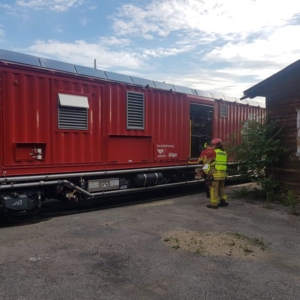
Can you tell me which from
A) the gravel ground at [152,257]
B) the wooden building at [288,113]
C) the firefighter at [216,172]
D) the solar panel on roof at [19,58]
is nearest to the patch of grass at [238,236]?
the gravel ground at [152,257]

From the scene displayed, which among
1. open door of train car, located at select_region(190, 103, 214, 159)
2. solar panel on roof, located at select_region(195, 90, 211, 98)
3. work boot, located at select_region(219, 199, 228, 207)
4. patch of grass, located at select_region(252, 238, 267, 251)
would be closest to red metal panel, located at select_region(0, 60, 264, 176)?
solar panel on roof, located at select_region(195, 90, 211, 98)

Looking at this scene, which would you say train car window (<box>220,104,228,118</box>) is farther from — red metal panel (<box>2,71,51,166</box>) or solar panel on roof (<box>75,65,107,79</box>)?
red metal panel (<box>2,71,51,166</box>)

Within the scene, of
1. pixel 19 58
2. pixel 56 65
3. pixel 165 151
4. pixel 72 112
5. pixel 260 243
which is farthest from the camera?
pixel 165 151

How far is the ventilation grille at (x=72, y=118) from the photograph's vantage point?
7648 millimetres

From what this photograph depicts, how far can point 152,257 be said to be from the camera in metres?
4.98

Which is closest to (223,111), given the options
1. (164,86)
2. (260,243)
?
(164,86)

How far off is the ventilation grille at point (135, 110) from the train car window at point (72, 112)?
1400 mm

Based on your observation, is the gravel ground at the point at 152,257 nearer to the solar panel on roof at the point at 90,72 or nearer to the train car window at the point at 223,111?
the solar panel on roof at the point at 90,72

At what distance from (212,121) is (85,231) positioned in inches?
279

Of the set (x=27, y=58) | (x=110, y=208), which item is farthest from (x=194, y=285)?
(x=27, y=58)

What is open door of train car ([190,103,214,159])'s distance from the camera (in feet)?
38.9

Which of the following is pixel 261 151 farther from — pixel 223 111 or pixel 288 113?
pixel 223 111

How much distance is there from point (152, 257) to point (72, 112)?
13.8 feet

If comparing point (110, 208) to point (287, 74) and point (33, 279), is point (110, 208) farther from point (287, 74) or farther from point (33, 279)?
point (287, 74)
